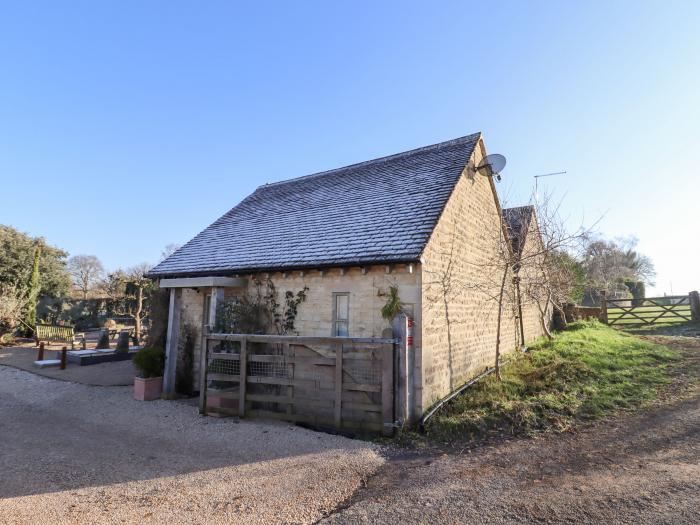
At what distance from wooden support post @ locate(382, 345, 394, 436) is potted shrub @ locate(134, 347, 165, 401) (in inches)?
258

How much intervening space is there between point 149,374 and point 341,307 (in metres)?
5.55

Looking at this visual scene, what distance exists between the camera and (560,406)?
7539mm

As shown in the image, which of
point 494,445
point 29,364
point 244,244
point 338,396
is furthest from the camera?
point 29,364

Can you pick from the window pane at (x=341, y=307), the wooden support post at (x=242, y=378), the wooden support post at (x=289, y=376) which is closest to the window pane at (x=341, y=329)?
the window pane at (x=341, y=307)

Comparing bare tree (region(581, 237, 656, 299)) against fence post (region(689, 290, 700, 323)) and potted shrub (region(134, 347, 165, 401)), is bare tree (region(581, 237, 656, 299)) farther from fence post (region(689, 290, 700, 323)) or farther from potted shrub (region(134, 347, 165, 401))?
potted shrub (region(134, 347, 165, 401))

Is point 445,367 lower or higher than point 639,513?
higher

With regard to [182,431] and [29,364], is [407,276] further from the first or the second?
[29,364]

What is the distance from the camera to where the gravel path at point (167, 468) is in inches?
164

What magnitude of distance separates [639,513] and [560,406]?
385 centimetres

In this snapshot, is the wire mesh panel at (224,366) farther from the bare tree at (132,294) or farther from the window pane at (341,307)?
the bare tree at (132,294)

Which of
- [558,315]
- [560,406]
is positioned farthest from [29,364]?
[558,315]

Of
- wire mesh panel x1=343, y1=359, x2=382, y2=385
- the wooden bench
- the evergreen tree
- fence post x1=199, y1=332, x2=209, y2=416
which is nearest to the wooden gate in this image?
wire mesh panel x1=343, y1=359, x2=382, y2=385

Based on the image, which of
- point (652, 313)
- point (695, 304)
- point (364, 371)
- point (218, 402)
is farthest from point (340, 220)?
point (652, 313)

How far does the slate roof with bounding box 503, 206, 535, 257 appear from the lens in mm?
13327
